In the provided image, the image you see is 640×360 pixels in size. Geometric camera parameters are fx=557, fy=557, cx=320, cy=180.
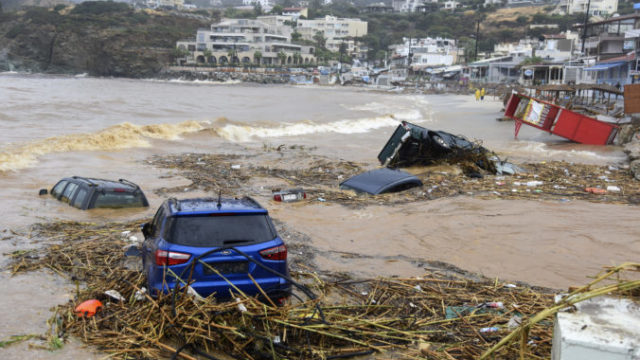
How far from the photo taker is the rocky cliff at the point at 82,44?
408ft

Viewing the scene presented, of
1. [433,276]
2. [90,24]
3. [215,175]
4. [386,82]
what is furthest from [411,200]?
[90,24]

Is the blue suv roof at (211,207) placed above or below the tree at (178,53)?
below

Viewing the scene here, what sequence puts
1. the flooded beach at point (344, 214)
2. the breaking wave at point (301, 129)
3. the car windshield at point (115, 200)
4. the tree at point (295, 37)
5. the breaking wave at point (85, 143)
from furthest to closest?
the tree at point (295, 37) < the breaking wave at point (301, 129) < the breaking wave at point (85, 143) < the car windshield at point (115, 200) < the flooded beach at point (344, 214)

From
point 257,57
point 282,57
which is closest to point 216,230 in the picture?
point 257,57

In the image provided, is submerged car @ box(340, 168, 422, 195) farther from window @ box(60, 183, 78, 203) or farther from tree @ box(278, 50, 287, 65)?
tree @ box(278, 50, 287, 65)

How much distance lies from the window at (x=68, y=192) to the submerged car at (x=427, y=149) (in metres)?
8.79

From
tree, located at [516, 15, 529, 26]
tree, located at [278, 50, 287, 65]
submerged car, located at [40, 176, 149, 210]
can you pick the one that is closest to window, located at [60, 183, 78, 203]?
submerged car, located at [40, 176, 149, 210]

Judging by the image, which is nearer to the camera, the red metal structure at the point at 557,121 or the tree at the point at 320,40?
the red metal structure at the point at 557,121

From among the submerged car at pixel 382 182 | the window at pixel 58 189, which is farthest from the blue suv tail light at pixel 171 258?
the submerged car at pixel 382 182

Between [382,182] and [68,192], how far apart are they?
7481 millimetres

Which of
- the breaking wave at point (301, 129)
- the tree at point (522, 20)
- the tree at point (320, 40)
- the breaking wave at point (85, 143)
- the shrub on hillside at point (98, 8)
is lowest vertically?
the breaking wave at point (301, 129)

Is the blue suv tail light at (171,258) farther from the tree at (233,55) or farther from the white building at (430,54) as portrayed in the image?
the tree at (233,55)

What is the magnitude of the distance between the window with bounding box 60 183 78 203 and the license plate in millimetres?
8089

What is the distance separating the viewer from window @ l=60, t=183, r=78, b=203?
40.7ft
